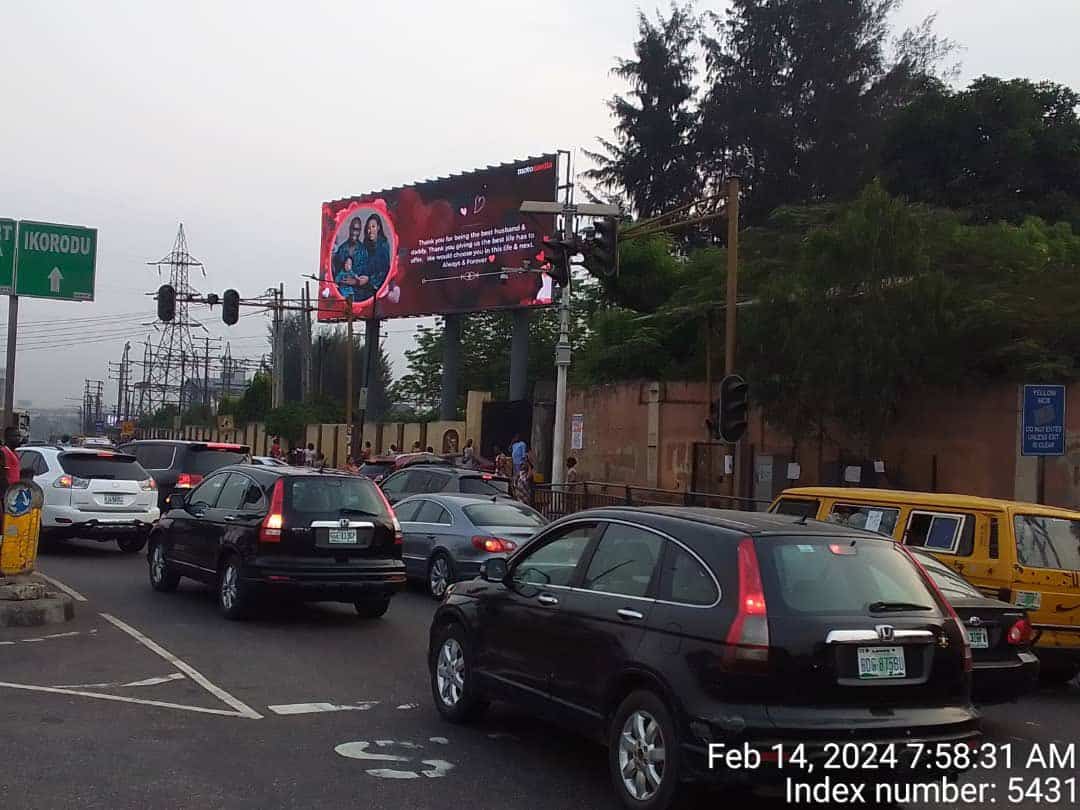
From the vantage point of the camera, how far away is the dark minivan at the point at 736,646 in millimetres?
5754

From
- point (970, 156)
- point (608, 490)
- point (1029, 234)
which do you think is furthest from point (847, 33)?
point (608, 490)

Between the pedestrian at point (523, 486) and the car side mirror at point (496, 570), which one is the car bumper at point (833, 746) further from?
the pedestrian at point (523, 486)

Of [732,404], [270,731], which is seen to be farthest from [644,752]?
[732,404]

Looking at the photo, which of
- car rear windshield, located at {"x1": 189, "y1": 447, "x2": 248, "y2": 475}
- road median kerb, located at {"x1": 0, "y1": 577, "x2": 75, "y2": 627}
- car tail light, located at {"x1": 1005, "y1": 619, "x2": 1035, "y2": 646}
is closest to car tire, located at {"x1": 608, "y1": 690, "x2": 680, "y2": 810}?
car tail light, located at {"x1": 1005, "y1": 619, "x2": 1035, "y2": 646}

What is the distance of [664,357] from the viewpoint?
34.6m

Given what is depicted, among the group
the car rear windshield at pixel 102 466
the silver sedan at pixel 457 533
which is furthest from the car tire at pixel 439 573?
the car rear windshield at pixel 102 466

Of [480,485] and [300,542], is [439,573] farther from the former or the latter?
[480,485]

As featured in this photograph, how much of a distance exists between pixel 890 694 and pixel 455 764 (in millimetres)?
2711

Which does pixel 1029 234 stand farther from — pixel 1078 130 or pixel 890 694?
pixel 890 694

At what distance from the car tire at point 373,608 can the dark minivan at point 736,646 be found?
21.1ft

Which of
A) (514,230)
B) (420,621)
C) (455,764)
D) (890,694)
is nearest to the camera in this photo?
(890,694)

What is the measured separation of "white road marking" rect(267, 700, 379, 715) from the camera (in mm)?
8539

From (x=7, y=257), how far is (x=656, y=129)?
3452 cm

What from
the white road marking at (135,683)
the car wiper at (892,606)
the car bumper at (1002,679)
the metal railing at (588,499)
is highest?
the car wiper at (892,606)
